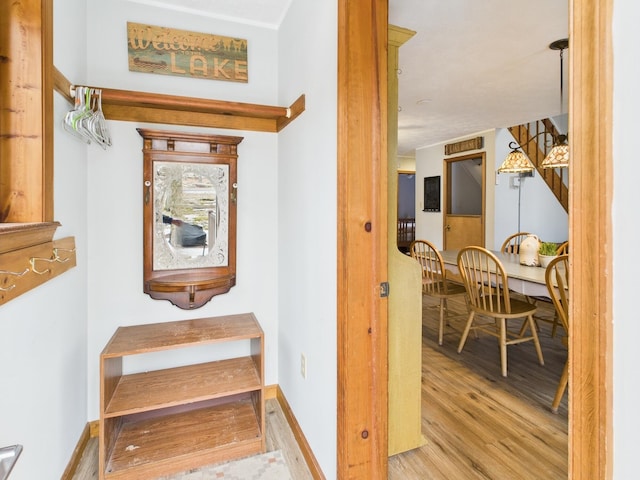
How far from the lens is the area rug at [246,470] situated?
68.7 inches

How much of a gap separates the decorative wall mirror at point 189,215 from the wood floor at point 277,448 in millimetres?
840

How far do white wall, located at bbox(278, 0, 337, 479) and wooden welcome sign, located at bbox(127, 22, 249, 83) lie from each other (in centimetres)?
29

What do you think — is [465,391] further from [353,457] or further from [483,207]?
[483,207]

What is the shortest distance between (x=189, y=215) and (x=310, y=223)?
0.87m

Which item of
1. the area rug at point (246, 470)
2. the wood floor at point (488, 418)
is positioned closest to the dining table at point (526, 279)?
the wood floor at point (488, 418)

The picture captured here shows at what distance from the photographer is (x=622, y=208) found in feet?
1.63

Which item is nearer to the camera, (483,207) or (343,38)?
(343,38)

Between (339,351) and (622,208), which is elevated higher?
(622,208)

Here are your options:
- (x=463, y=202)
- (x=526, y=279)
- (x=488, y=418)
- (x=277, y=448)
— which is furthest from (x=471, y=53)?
(x=463, y=202)

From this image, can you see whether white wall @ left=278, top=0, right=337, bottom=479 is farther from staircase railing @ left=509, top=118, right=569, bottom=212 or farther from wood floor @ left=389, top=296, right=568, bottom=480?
staircase railing @ left=509, top=118, right=569, bottom=212

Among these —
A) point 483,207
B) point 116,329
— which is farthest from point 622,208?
point 483,207

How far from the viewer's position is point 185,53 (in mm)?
2195

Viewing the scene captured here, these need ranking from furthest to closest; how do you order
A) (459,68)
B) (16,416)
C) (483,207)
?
1. (483,207)
2. (459,68)
3. (16,416)

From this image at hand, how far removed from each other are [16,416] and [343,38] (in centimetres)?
172
